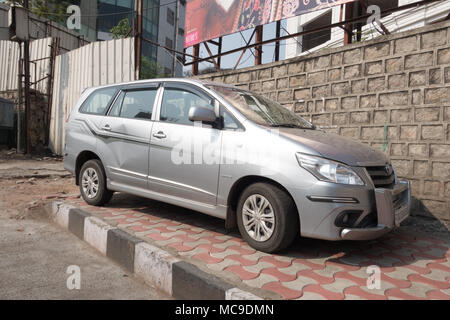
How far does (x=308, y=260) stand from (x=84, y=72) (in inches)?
361

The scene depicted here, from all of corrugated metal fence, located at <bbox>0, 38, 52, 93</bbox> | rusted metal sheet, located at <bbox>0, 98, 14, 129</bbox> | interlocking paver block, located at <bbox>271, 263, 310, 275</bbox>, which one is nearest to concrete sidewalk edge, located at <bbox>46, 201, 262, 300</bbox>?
interlocking paver block, located at <bbox>271, 263, 310, 275</bbox>

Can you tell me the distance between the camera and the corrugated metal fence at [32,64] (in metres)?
11.3

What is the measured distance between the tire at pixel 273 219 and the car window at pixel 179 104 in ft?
3.46

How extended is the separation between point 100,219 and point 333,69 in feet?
13.2

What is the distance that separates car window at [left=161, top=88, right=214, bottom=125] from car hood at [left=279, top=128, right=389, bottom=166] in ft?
3.18

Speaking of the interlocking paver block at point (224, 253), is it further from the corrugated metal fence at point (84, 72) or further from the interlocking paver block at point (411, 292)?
the corrugated metal fence at point (84, 72)

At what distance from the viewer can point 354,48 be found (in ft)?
16.5

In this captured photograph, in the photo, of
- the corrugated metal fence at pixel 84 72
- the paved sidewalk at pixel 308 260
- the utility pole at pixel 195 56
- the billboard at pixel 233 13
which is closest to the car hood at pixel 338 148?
the paved sidewalk at pixel 308 260

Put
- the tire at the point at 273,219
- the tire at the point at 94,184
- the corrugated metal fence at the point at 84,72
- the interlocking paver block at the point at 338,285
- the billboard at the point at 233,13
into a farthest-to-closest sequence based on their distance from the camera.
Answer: the corrugated metal fence at the point at 84,72
the billboard at the point at 233,13
the tire at the point at 94,184
the tire at the point at 273,219
the interlocking paver block at the point at 338,285

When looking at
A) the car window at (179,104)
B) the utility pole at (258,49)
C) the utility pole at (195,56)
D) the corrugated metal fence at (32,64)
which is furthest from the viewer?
the corrugated metal fence at (32,64)

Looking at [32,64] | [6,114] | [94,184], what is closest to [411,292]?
[94,184]

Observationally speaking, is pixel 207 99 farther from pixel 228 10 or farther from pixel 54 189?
pixel 228 10

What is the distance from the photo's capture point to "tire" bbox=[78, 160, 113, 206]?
4.33m
